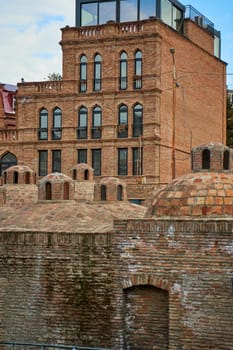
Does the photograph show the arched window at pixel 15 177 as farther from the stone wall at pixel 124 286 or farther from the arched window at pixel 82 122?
the stone wall at pixel 124 286

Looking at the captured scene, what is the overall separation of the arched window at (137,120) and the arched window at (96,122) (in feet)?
7.88

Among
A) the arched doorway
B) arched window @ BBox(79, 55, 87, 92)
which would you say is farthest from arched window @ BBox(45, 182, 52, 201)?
arched window @ BBox(79, 55, 87, 92)

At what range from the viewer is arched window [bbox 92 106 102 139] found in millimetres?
44250

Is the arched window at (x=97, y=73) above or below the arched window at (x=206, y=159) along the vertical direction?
above

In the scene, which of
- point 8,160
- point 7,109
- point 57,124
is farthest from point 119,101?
point 7,109

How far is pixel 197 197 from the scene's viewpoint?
51.1 feet

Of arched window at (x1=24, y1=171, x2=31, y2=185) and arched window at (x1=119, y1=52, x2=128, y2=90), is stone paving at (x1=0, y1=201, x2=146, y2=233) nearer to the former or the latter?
arched window at (x1=24, y1=171, x2=31, y2=185)

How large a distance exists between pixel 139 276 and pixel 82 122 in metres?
31.3

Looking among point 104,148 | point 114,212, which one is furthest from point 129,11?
point 114,212

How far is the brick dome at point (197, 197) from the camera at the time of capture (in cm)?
1540

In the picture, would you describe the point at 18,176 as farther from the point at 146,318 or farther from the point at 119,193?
the point at 146,318

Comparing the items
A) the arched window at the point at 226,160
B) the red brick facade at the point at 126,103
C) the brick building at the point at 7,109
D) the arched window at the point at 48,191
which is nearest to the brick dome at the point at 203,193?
the arched window at the point at 226,160

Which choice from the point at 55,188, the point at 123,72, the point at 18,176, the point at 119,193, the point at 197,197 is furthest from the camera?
the point at 123,72

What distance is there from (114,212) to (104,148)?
15246 mm
